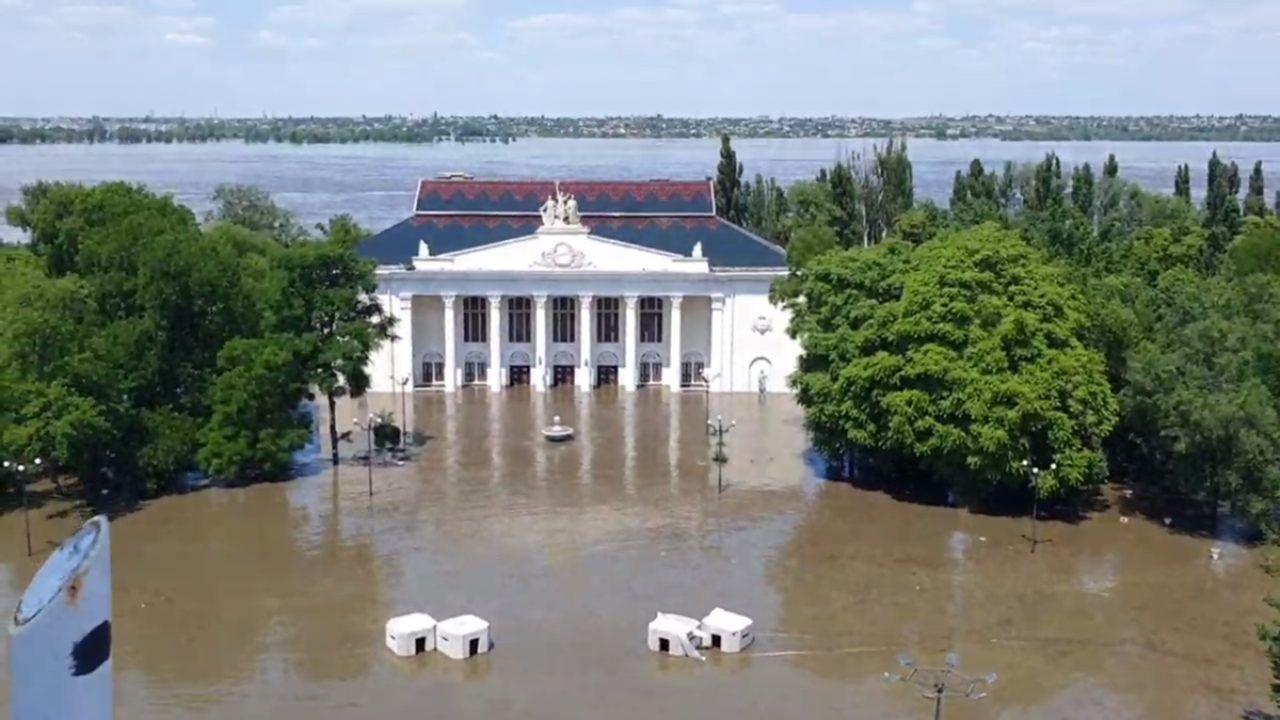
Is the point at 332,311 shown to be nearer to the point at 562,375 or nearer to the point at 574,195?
the point at 562,375

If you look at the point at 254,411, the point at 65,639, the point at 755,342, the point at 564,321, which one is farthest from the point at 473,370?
the point at 65,639

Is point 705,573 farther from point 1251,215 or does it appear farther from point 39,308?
point 1251,215

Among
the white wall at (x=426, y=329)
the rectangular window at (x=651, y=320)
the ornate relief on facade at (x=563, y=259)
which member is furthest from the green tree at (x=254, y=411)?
the rectangular window at (x=651, y=320)

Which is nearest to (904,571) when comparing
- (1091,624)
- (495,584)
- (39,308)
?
(1091,624)

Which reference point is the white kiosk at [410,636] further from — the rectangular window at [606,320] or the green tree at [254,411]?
the rectangular window at [606,320]

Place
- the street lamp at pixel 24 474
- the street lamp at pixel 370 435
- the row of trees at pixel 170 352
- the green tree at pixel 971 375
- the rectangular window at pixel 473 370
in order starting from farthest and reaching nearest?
the rectangular window at pixel 473 370, the street lamp at pixel 370 435, the row of trees at pixel 170 352, the green tree at pixel 971 375, the street lamp at pixel 24 474

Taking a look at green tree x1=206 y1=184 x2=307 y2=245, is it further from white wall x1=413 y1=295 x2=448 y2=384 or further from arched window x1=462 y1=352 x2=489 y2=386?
arched window x1=462 y1=352 x2=489 y2=386
